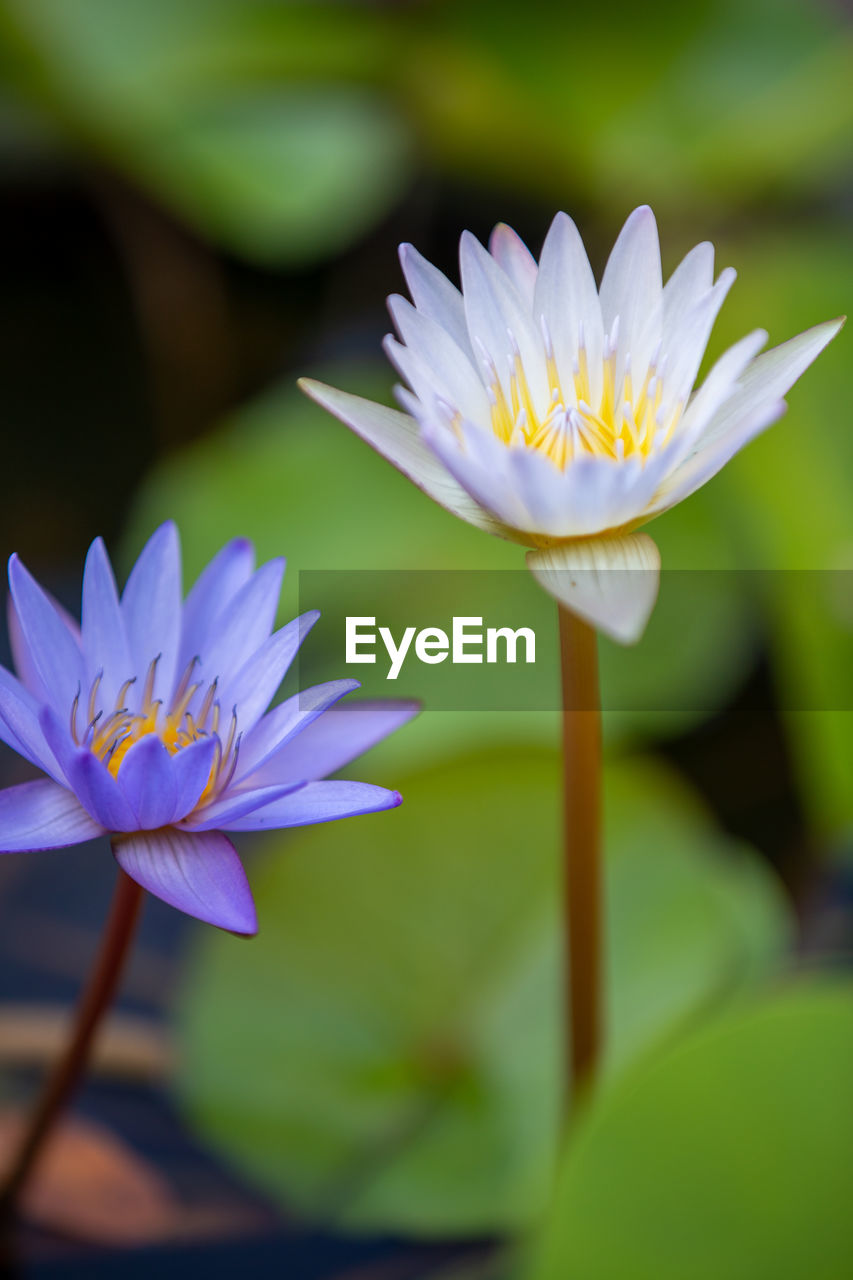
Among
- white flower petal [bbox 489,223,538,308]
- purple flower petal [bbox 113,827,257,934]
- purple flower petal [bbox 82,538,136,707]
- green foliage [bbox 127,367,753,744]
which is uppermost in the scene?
green foliage [bbox 127,367,753,744]

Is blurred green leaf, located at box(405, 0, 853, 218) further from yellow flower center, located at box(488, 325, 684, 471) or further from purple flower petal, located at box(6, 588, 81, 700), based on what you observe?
purple flower petal, located at box(6, 588, 81, 700)

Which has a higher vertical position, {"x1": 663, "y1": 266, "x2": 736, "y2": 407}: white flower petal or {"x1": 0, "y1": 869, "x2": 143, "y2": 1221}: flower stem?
{"x1": 663, "y1": 266, "x2": 736, "y2": 407}: white flower petal

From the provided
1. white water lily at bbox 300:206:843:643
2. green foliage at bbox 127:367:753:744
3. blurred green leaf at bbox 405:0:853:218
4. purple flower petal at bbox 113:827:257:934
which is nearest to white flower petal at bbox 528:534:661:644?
white water lily at bbox 300:206:843:643

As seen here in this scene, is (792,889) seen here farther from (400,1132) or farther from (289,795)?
(289,795)

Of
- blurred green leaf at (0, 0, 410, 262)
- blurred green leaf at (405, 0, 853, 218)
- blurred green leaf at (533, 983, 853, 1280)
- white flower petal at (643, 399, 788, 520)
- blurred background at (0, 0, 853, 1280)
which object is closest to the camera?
white flower petal at (643, 399, 788, 520)

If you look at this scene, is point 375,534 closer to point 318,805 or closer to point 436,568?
point 436,568

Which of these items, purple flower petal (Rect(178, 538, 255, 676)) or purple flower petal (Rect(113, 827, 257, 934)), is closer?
purple flower petal (Rect(113, 827, 257, 934))

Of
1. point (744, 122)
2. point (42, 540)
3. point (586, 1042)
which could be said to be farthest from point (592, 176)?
point (586, 1042)

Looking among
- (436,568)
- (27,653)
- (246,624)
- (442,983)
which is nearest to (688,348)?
(246,624)
